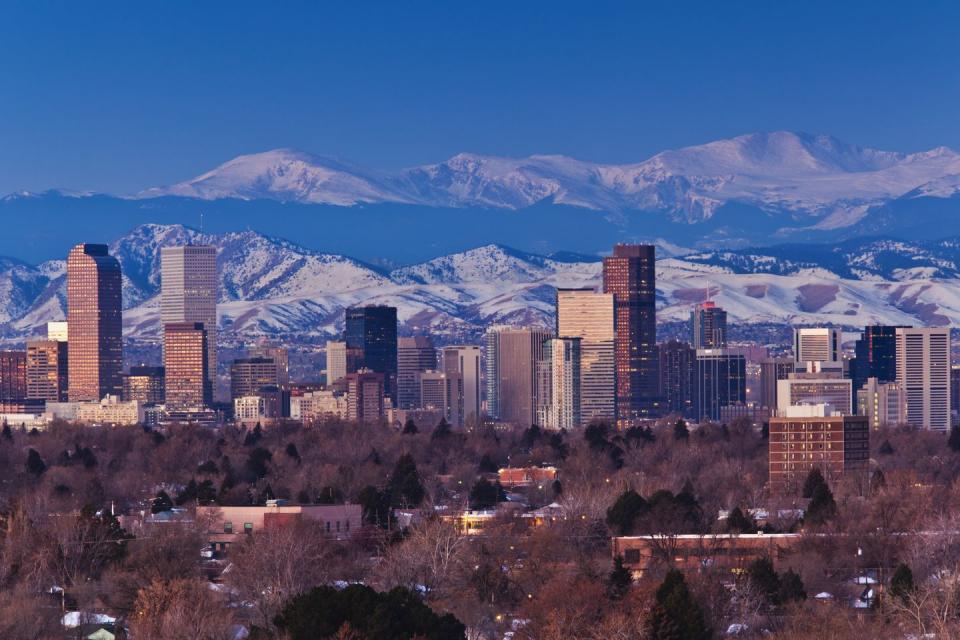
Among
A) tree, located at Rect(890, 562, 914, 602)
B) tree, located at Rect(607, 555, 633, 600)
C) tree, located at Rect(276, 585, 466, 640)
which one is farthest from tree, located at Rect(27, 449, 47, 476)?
tree, located at Rect(276, 585, 466, 640)

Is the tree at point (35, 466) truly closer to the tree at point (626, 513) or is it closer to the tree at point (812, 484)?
the tree at point (812, 484)

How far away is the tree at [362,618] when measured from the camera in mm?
54281

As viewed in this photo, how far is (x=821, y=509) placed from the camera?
9862 centimetres

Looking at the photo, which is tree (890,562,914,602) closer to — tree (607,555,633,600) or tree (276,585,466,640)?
tree (607,555,633,600)

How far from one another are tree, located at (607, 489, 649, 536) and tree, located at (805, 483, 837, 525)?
5910mm

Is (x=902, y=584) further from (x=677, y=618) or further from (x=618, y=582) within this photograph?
(x=677, y=618)

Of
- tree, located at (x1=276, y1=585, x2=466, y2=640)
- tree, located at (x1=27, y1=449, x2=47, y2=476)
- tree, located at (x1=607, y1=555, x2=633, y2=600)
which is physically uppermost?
tree, located at (x1=276, y1=585, x2=466, y2=640)

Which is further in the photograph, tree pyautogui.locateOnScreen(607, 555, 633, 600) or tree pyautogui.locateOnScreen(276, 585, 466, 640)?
tree pyautogui.locateOnScreen(607, 555, 633, 600)

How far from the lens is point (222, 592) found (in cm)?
7406

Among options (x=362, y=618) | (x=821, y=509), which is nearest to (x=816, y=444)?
(x=821, y=509)

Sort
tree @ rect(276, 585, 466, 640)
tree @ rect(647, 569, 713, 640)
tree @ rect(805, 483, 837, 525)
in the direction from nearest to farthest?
1. tree @ rect(276, 585, 466, 640)
2. tree @ rect(647, 569, 713, 640)
3. tree @ rect(805, 483, 837, 525)

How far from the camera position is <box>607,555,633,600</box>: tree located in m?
70.0

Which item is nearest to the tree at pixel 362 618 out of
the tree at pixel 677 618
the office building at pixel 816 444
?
the tree at pixel 677 618

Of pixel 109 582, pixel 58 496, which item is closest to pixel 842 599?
pixel 109 582
